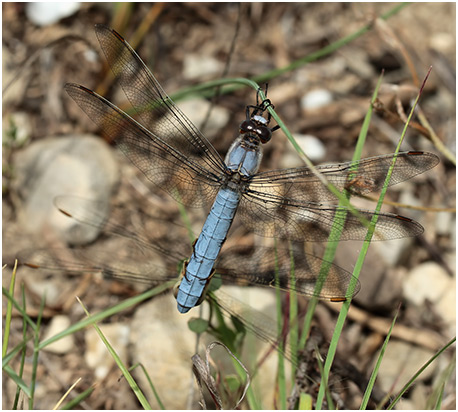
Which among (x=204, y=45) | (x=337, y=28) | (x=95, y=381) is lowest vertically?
(x=95, y=381)


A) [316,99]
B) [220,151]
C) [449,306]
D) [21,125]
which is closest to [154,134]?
[220,151]

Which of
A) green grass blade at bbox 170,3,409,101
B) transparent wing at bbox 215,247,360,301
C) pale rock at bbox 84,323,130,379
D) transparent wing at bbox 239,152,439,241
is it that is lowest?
pale rock at bbox 84,323,130,379

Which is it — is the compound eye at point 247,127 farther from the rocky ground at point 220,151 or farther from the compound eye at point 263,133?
the rocky ground at point 220,151

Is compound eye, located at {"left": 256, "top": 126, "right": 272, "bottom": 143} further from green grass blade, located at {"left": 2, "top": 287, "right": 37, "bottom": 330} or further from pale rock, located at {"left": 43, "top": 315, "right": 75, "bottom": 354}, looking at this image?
pale rock, located at {"left": 43, "top": 315, "right": 75, "bottom": 354}

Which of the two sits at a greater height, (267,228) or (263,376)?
(267,228)

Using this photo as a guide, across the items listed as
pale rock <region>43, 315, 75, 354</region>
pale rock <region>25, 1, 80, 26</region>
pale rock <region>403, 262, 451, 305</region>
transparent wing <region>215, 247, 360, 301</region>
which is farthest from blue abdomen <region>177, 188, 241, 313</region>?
pale rock <region>25, 1, 80, 26</region>

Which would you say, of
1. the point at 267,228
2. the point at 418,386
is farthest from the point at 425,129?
the point at 418,386

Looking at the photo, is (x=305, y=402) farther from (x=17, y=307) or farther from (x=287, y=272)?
(x=17, y=307)

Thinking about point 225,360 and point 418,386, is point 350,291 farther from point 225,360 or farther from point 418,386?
point 418,386
